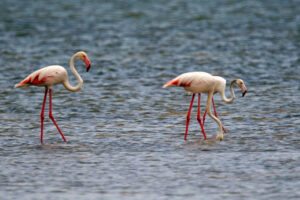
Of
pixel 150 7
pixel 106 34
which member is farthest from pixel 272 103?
pixel 150 7

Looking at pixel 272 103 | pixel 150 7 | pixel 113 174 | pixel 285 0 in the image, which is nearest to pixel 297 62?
pixel 272 103

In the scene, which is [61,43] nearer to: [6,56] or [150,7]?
[6,56]

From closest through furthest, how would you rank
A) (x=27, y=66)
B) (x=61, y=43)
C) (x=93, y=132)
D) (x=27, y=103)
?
1. (x=93, y=132)
2. (x=27, y=103)
3. (x=27, y=66)
4. (x=61, y=43)

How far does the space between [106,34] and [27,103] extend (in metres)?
12.8

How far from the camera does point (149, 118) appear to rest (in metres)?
12.8

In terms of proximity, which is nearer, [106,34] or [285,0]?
[106,34]

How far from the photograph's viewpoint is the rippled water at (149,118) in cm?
865

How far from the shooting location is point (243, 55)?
69.4ft

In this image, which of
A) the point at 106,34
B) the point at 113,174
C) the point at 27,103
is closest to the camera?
the point at 113,174

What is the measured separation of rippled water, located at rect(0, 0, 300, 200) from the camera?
8648 millimetres

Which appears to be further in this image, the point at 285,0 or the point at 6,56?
the point at 285,0

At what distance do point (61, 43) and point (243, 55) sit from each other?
22.0 ft

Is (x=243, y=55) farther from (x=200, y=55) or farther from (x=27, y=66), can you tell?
(x=27, y=66)

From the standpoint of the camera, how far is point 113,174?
9.05 m
